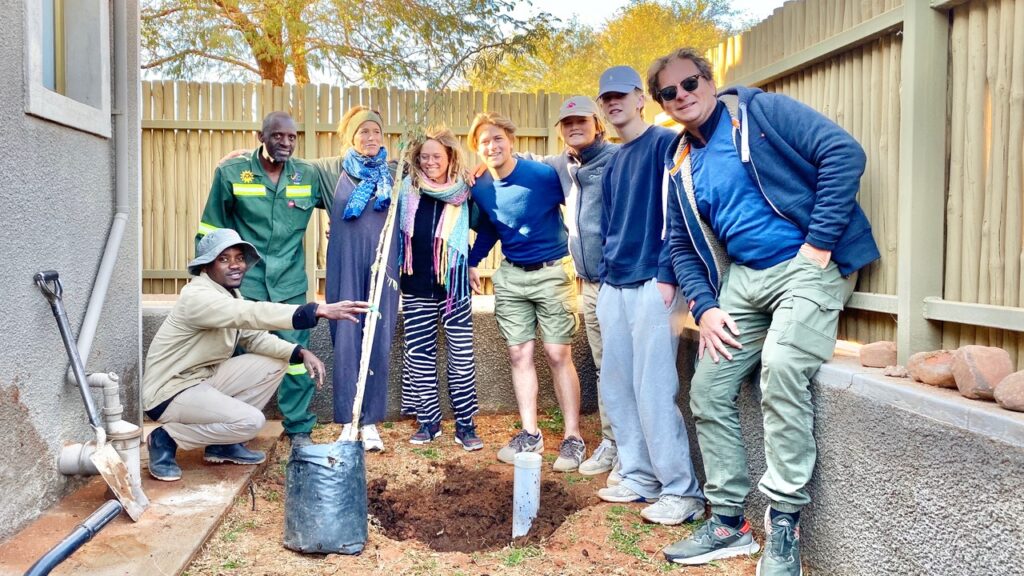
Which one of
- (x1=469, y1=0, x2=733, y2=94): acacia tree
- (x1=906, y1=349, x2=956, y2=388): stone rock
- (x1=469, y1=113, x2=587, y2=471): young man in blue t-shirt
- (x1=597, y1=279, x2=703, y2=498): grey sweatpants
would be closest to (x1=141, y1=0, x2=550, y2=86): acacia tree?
(x1=469, y1=113, x2=587, y2=471): young man in blue t-shirt

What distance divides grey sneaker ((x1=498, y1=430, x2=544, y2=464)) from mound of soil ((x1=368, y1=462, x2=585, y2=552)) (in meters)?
0.14

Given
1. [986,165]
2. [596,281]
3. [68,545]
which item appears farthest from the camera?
[596,281]

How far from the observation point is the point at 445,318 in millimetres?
5367

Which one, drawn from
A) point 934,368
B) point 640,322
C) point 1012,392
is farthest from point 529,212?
point 1012,392

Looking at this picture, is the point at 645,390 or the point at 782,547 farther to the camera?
the point at 645,390

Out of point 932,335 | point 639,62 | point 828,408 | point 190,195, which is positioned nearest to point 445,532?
point 828,408

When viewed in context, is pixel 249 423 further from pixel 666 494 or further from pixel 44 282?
pixel 666 494

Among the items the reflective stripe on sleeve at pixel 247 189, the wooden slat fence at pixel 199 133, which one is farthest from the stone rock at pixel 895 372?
the wooden slat fence at pixel 199 133

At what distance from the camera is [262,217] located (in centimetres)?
491

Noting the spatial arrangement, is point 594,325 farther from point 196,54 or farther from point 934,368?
point 196,54

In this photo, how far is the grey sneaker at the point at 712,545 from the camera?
3.47m

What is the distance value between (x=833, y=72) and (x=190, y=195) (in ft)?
21.0

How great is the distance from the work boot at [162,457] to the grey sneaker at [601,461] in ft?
7.21

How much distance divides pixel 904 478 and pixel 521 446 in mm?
2660
